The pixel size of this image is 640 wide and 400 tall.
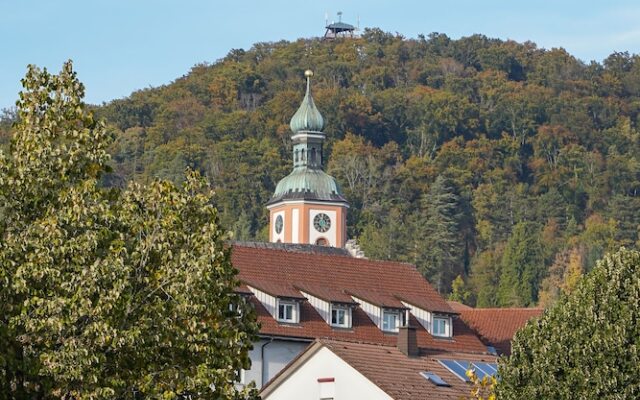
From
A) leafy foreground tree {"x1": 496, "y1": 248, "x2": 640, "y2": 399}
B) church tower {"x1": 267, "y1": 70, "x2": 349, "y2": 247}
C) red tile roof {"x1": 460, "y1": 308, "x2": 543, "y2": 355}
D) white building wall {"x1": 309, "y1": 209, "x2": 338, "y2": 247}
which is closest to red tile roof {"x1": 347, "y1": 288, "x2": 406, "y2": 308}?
red tile roof {"x1": 460, "y1": 308, "x2": 543, "y2": 355}

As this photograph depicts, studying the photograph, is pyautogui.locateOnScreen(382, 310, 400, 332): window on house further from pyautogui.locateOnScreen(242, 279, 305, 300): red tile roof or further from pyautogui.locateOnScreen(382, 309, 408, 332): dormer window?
pyautogui.locateOnScreen(242, 279, 305, 300): red tile roof

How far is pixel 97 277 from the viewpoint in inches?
1131

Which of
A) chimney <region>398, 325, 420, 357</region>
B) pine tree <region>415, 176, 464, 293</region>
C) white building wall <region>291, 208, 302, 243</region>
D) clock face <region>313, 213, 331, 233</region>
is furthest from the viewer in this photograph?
pine tree <region>415, 176, 464, 293</region>

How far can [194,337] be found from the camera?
29.5 m

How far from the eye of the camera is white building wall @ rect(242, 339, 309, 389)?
59000 millimetres

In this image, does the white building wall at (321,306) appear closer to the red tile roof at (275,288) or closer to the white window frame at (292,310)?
the red tile roof at (275,288)

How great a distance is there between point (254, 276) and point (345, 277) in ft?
13.5

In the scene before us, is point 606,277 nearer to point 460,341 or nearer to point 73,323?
point 73,323

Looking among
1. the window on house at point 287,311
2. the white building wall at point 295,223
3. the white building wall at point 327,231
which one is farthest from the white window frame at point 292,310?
the white building wall at point 295,223

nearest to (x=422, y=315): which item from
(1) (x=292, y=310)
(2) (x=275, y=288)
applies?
(1) (x=292, y=310)

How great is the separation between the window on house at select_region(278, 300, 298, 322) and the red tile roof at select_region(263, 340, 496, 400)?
310 inches

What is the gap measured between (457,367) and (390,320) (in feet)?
33.9

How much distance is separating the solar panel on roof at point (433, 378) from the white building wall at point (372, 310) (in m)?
12.6

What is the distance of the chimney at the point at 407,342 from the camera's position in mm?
54062
